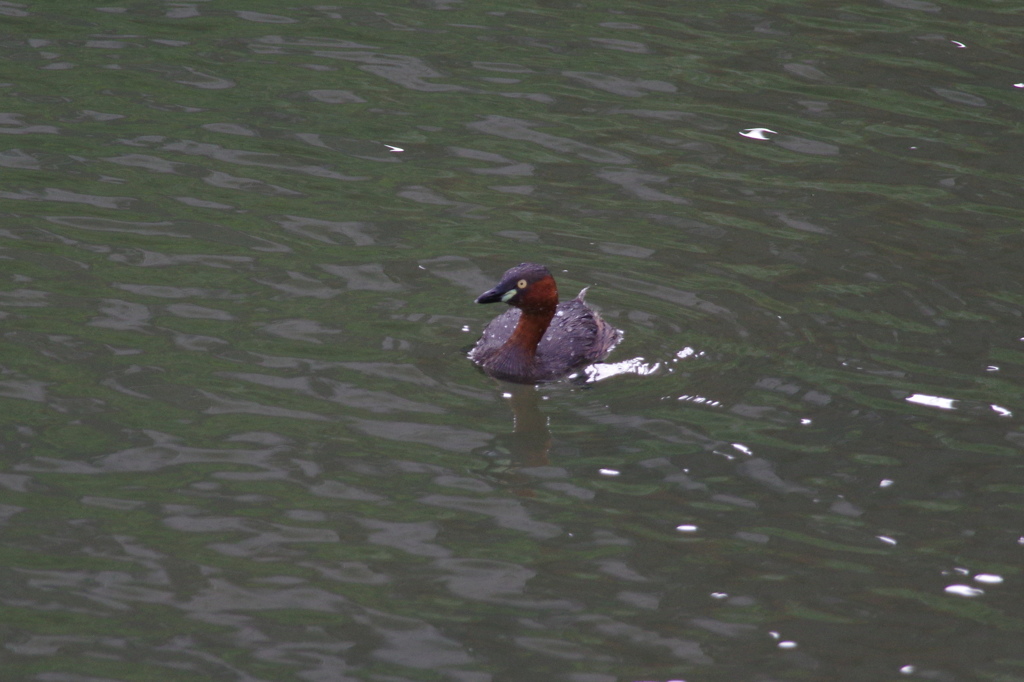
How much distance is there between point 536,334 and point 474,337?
0.52 metres

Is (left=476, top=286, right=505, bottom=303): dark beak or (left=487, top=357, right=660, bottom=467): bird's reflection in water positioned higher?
(left=476, top=286, right=505, bottom=303): dark beak

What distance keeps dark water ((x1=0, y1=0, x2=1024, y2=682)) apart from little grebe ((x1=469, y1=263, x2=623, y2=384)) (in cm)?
20

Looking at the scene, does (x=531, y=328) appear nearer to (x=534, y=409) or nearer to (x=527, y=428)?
(x=534, y=409)

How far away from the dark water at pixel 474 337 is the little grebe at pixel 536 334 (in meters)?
0.20

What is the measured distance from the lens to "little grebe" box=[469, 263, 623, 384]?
884 centimetres

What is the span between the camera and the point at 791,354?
892cm

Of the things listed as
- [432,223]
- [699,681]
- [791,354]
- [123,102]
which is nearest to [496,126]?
[432,223]

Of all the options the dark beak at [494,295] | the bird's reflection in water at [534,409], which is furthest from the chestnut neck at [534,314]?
the bird's reflection in water at [534,409]

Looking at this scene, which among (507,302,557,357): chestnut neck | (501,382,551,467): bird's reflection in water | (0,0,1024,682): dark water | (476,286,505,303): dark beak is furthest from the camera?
(507,302,557,357): chestnut neck

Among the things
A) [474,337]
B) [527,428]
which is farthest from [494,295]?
[527,428]

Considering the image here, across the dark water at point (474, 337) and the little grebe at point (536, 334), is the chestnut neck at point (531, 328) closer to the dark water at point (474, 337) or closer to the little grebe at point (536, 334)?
the little grebe at point (536, 334)

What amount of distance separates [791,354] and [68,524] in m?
4.81

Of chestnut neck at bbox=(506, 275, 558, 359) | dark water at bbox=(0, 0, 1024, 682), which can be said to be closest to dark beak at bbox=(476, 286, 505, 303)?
chestnut neck at bbox=(506, 275, 558, 359)

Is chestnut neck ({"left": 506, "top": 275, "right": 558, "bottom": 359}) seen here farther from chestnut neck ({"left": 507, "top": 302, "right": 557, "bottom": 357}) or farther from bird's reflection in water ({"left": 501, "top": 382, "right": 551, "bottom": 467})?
bird's reflection in water ({"left": 501, "top": 382, "right": 551, "bottom": 467})
